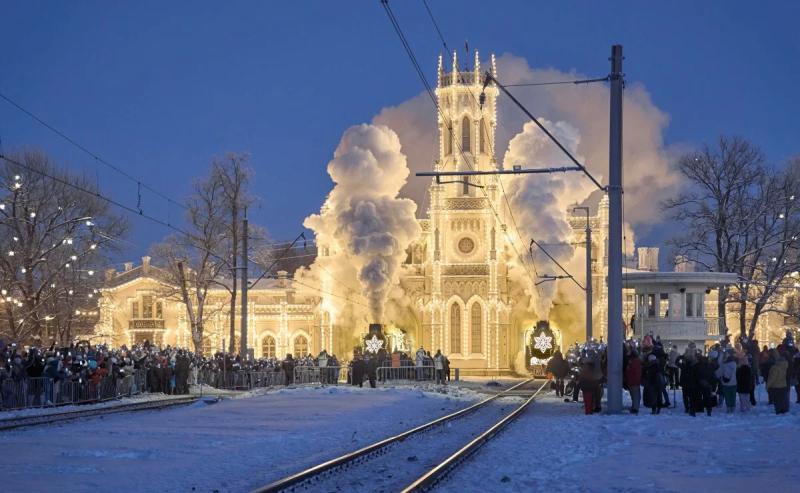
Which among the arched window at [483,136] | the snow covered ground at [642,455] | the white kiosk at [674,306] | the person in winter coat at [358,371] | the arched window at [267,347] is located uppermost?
the arched window at [483,136]

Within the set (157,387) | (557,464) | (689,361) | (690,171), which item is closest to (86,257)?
(157,387)

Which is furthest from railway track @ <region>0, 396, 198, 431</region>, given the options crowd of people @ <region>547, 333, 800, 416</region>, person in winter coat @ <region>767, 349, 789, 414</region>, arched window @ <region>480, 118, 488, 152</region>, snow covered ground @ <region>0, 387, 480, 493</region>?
arched window @ <region>480, 118, 488, 152</region>

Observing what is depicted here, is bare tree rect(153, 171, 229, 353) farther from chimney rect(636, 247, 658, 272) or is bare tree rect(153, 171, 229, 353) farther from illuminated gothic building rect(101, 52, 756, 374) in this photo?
chimney rect(636, 247, 658, 272)

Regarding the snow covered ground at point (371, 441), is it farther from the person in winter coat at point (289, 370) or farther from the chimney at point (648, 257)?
the chimney at point (648, 257)

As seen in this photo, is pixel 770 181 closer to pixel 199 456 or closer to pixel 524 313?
pixel 524 313

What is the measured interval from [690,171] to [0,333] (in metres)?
35.4

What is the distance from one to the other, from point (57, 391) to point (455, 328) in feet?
189

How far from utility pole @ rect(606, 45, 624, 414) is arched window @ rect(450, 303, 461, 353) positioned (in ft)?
196

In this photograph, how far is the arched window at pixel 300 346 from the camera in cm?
9288

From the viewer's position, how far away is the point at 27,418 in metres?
27.8

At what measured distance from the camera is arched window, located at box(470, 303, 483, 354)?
89250 millimetres

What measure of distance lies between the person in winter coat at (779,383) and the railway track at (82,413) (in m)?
16.7

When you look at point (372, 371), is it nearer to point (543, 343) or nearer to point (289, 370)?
point (289, 370)

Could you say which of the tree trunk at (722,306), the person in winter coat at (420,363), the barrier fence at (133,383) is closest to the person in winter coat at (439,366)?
the barrier fence at (133,383)
